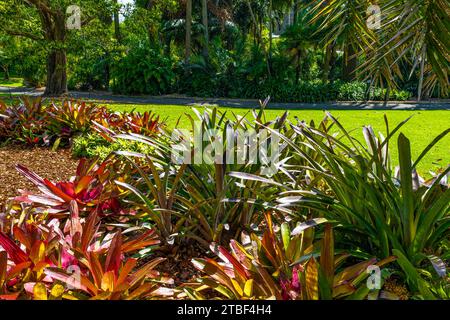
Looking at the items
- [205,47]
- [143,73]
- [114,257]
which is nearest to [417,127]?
[114,257]

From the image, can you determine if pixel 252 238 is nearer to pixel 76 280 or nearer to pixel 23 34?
pixel 76 280

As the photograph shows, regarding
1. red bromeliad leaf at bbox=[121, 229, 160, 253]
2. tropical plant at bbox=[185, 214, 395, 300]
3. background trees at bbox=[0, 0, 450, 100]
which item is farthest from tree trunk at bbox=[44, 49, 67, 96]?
tropical plant at bbox=[185, 214, 395, 300]

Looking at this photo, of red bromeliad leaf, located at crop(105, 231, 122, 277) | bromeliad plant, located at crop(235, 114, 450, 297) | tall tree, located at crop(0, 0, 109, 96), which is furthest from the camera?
tall tree, located at crop(0, 0, 109, 96)

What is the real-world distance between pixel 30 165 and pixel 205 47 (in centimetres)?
2248

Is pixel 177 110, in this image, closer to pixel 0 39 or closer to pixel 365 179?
pixel 0 39

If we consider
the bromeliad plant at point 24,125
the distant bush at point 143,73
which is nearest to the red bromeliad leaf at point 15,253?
the bromeliad plant at point 24,125

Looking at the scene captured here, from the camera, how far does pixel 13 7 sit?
52.3ft

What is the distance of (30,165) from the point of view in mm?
5438

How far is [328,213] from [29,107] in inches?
242

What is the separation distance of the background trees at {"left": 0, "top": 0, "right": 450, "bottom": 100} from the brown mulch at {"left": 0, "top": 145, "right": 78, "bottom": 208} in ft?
10.5

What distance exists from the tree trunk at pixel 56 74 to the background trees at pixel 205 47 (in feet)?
0.14

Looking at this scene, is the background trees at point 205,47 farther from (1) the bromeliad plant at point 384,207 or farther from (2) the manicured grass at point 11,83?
(2) the manicured grass at point 11,83

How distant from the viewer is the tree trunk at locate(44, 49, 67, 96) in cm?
1909

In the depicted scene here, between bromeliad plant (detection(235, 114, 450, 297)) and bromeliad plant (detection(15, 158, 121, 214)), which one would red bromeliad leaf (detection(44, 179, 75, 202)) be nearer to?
bromeliad plant (detection(15, 158, 121, 214))
